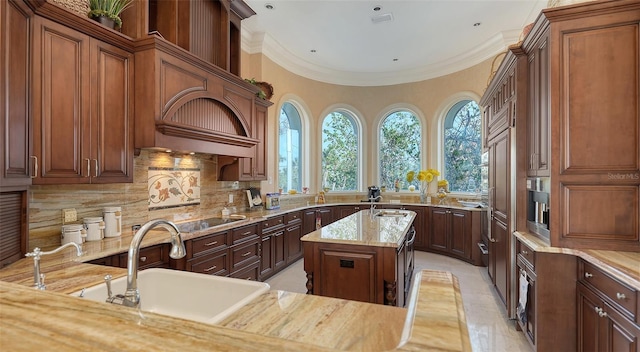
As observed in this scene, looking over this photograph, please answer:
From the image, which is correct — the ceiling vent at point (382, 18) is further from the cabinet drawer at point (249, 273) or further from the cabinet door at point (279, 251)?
the cabinet drawer at point (249, 273)

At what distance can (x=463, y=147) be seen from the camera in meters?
6.05

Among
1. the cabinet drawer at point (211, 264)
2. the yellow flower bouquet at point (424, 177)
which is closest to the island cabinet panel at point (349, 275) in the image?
the cabinet drawer at point (211, 264)

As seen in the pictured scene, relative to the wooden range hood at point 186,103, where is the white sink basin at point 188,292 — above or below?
below

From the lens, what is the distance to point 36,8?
195cm

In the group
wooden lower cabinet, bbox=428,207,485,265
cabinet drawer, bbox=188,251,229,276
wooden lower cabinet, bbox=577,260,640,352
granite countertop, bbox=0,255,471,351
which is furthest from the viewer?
wooden lower cabinet, bbox=428,207,485,265

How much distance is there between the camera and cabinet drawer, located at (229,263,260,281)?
11.2 ft

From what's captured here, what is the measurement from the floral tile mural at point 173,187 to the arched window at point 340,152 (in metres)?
3.37

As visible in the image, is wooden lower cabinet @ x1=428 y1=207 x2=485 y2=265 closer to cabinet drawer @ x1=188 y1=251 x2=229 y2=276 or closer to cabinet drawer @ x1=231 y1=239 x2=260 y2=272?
cabinet drawer @ x1=231 y1=239 x2=260 y2=272

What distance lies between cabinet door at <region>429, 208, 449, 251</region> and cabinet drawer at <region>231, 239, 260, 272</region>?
331 cm

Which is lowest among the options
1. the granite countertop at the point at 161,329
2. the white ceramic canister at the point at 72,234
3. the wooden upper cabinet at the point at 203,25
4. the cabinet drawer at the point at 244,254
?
the cabinet drawer at the point at 244,254

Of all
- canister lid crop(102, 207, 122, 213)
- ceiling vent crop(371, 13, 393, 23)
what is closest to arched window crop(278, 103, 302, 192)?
ceiling vent crop(371, 13, 393, 23)

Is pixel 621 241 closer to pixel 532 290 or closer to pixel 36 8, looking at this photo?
pixel 532 290

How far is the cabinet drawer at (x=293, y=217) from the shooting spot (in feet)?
15.0

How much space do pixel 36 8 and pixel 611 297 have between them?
3845mm
